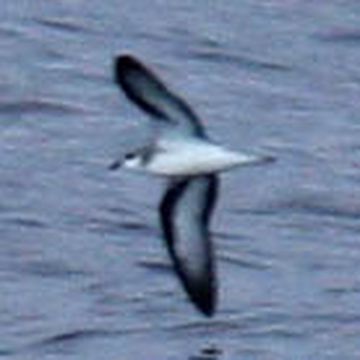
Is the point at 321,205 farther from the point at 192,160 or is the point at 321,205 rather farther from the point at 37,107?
the point at 192,160

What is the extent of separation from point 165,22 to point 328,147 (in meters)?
2.85

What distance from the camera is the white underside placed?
42.4 ft

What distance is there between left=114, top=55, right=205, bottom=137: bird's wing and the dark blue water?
1.83m

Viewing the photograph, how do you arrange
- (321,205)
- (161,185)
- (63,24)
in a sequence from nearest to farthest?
1. (321,205)
2. (161,185)
3. (63,24)

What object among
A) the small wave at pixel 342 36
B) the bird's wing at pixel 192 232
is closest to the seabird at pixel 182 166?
the bird's wing at pixel 192 232

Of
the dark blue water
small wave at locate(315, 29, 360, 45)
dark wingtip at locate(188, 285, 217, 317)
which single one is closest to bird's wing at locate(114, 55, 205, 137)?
dark wingtip at locate(188, 285, 217, 317)

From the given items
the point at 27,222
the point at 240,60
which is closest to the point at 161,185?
the point at 27,222

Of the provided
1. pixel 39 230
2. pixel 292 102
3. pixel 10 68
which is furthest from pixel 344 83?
pixel 39 230

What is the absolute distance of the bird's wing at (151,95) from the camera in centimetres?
1312

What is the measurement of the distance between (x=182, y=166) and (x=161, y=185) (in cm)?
489

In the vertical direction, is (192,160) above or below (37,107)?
above

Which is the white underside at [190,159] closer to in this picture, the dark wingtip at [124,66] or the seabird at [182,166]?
the seabird at [182,166]

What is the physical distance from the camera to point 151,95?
43.6 feet

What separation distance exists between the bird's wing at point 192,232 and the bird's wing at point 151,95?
0.29 meters
